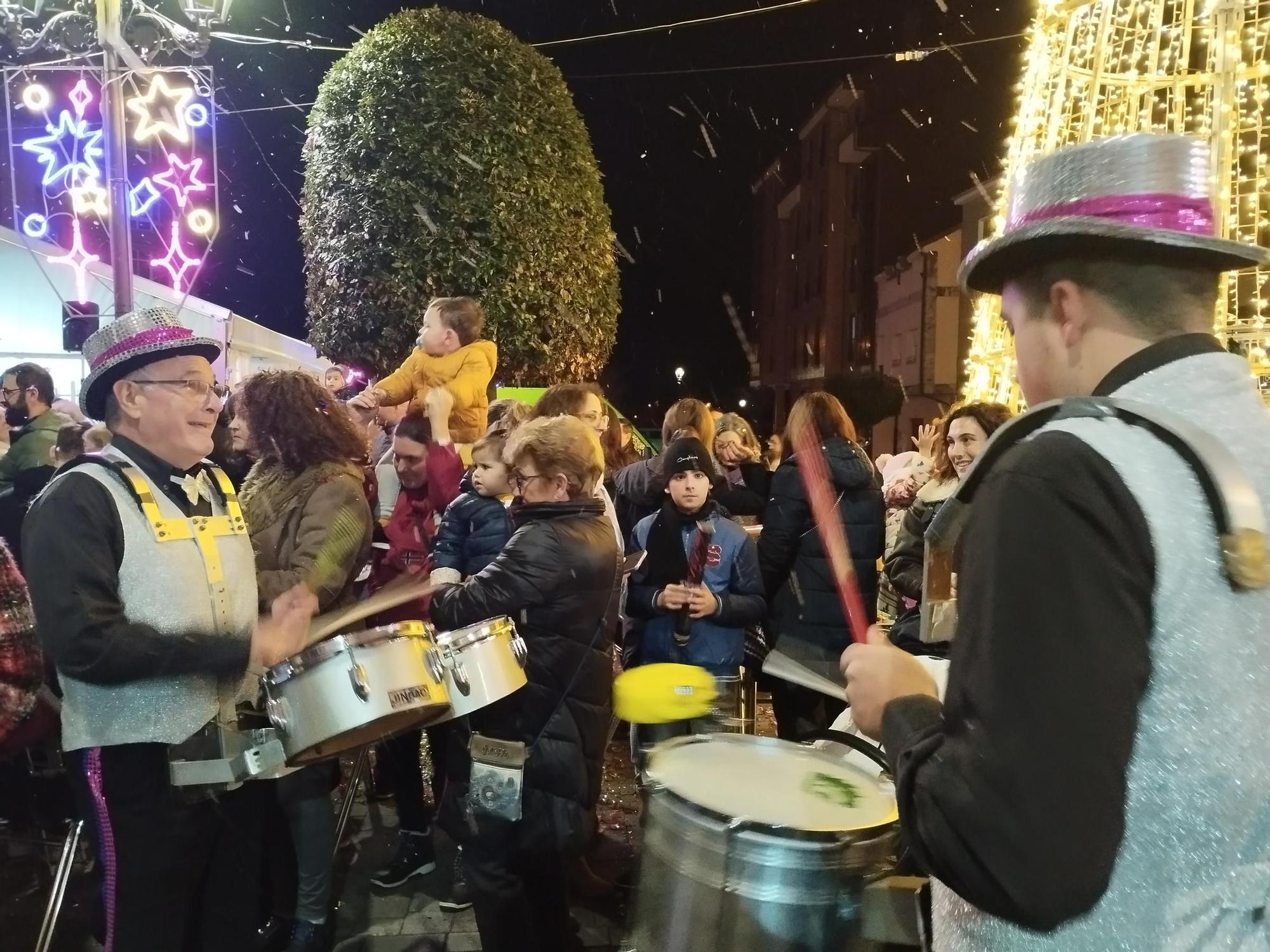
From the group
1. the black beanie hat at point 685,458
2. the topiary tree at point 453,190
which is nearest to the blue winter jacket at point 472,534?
the black beanie hat at point 685,458

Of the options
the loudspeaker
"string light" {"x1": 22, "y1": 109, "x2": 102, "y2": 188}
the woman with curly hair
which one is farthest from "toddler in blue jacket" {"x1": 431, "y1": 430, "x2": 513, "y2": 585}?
"string light" {"x1": 22, "y1": 109, "x2": 102, "y2": 188}

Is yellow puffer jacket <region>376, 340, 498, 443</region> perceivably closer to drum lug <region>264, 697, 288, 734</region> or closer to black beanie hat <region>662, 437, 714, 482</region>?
black beanie hat <region>662, 437, 714, 482</region>

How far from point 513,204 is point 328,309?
3033mm

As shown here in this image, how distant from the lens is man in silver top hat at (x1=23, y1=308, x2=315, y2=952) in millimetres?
2562

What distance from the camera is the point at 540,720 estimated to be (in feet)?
11.0

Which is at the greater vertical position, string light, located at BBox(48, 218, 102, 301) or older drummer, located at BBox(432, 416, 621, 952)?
string light, located at BBox(48, 218, 102, 301)

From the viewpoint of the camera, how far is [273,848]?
12.3 ft

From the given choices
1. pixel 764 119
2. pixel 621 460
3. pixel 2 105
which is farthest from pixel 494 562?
pixel 764 119

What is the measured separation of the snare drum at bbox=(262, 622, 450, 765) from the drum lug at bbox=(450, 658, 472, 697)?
209 mm

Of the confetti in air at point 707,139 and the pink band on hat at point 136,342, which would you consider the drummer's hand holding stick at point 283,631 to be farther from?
the confetti in air at point 707,139

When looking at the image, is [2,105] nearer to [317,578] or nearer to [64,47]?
[64,47]

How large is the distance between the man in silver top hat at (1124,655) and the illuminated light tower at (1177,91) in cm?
364

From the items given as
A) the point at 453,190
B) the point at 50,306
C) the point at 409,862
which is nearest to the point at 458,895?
the point at 409,862

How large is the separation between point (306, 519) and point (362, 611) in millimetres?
1063
